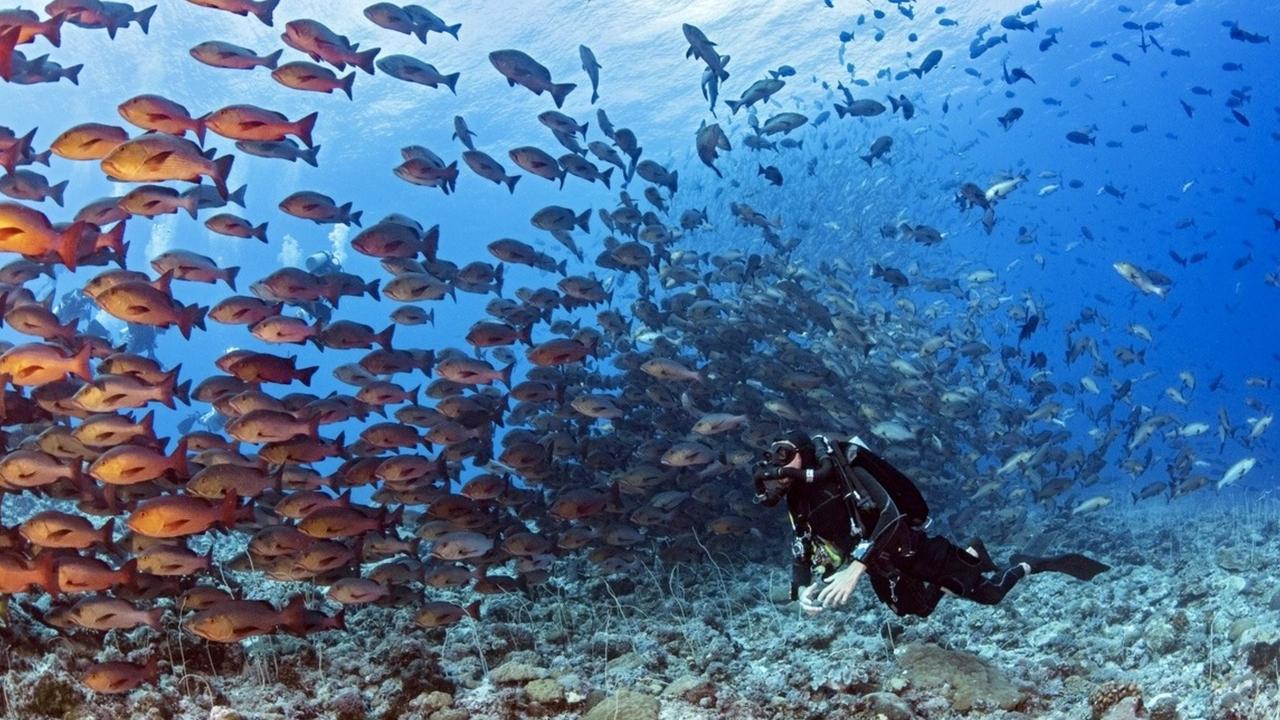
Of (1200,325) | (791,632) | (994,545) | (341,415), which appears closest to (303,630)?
(341,415)

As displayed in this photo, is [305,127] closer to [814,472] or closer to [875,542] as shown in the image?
[814,472]

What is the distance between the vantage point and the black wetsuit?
502 cm

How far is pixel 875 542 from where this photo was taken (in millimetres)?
4785

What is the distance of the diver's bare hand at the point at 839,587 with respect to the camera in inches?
175

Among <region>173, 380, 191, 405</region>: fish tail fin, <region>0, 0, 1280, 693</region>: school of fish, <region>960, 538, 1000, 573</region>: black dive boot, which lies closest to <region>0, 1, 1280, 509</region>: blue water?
<region>0, 0, 1280, 693</region>: school of fish

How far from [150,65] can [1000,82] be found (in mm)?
44278

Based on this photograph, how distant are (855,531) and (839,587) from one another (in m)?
0.63

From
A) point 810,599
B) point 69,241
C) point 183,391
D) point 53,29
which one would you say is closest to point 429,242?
point 183,391

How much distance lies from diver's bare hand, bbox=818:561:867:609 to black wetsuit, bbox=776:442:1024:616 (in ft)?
0.52

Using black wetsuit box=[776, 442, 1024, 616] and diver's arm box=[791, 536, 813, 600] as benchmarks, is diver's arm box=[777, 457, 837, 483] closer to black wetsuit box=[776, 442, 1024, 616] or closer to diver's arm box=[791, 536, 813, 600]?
black wetsuit box=[776, 442, 1024, 616]

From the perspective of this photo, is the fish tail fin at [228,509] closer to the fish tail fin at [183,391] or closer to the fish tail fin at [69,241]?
the fish tail fin at [183,391]

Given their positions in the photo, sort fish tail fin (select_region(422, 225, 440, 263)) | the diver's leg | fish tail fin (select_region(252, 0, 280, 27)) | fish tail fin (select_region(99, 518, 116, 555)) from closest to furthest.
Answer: the diver's leg, fish tail fin (select_region(99, 518, 116, 555)), fish tail fin (select_region(252, 0, 280, 27)), fish tail fin (select_region(422, 225, 440, 263))

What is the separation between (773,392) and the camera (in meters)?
11.9

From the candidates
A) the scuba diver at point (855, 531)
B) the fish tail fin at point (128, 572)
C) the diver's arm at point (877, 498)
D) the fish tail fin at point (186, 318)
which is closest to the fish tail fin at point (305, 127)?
the fish tail fin at point (186, 318)
